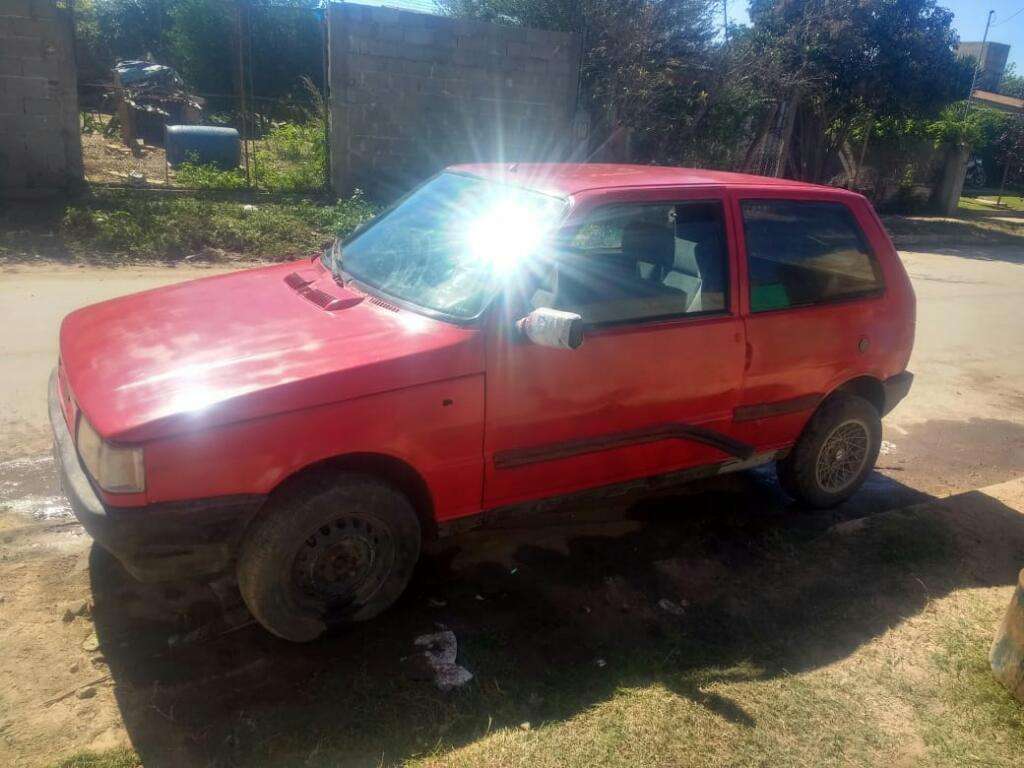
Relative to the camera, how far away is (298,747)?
8.70 ft

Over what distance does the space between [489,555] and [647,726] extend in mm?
1346

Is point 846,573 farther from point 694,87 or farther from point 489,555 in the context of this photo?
point 694,87

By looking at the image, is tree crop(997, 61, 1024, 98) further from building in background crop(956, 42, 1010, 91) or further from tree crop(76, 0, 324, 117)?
tree crop(76, 0, 324, 117)

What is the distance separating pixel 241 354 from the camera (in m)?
3.03

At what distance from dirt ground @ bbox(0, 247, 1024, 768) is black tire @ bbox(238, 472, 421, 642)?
166 mm

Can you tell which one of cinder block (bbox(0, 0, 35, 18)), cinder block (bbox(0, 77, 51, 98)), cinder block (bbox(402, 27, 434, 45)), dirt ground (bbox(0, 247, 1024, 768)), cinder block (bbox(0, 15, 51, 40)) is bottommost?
dirt ground (bbox(0, 247, 1024, 768))

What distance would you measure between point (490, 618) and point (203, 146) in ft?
39.9

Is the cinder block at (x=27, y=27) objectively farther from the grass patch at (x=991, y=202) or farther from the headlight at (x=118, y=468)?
the grass patch at (x=991, y=202)

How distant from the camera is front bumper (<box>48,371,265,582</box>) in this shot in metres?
2.69

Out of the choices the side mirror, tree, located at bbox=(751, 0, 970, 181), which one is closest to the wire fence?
tree, located at bbox=(751, 0, 970, 181)

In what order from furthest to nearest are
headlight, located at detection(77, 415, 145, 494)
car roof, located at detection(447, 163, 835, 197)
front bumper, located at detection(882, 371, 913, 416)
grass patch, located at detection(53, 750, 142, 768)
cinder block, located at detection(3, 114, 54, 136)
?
cinder block, located at detection(3, 114, 54, 136)
front bumper, located at detection(882, 371, 913, 416)
car roof, located at detection(447, 163, 835, 197)
headlight, located at detection(77, 415, 145, 494)
grass patch, located at detection(53, 750, 142, 768)

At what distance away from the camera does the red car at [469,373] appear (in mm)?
2795

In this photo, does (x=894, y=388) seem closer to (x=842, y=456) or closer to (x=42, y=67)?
(x=842, y=456)

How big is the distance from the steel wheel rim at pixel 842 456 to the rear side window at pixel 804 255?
2.51 feet
